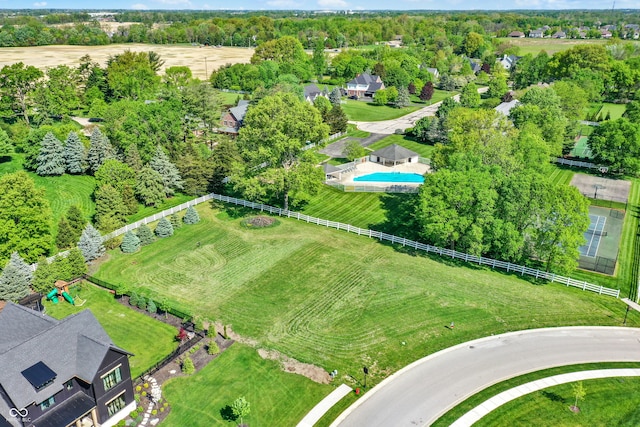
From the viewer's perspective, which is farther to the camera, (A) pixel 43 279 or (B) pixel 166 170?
(B) pixel 166 170

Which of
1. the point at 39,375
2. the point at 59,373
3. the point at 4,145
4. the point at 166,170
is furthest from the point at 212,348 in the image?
the point at 4,145

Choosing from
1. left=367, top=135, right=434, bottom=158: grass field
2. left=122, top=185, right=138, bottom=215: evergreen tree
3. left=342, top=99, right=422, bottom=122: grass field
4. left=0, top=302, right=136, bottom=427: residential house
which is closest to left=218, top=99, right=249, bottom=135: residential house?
left=367, top=135, right=434, bottom=158: grass field

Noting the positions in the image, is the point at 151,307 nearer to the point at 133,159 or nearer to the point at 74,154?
the point at 133,159

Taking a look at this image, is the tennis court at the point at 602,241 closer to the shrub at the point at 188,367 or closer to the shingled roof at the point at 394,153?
the shingled roof at the point at 394,153

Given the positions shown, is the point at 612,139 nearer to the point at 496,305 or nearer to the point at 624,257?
the point at 624,257

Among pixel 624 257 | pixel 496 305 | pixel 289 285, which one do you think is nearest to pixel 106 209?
pixel 289 285

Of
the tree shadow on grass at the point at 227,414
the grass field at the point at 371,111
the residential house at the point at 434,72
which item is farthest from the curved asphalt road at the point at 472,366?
the residential house at the point at 434,72

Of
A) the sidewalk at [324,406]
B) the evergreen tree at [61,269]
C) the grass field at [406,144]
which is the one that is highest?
the grass field at [406,144]
